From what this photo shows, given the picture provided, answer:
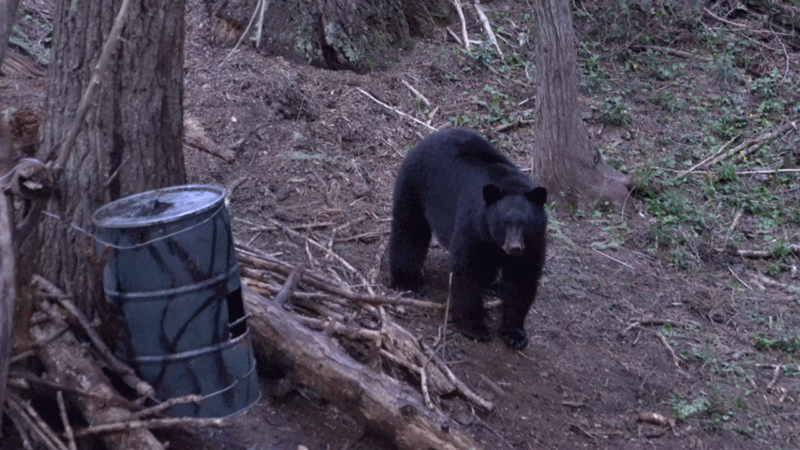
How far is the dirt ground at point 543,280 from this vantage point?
518cm

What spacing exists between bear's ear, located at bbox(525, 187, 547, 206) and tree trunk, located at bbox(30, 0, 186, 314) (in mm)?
2648

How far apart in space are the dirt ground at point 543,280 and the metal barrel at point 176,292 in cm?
44

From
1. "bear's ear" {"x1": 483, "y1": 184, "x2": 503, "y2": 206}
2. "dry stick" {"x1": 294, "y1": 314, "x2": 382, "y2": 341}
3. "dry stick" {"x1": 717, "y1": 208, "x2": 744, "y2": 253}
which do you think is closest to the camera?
"dry stick" {"x1": 294, "y1": 314, "x2": 382, "y2": 341}

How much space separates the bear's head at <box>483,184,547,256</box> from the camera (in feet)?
17.5

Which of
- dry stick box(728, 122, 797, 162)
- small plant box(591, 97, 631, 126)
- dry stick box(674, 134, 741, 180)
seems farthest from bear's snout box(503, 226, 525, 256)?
dry stick box(728, 122, 797, 162)

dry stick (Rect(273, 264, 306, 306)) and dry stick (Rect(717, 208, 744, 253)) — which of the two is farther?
dry stick (Rect(717, 208, 744, 253))

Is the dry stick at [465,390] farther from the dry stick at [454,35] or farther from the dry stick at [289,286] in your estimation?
the dry stick at [454,35]

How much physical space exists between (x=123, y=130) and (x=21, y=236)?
85 cm

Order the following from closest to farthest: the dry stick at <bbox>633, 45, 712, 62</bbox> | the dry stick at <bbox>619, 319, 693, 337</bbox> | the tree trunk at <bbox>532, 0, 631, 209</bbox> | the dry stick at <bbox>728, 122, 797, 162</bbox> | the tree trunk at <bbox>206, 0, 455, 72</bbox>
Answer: the dry stick at <bbox>619, 319, 693, 337</bbox> → the tree trunk at <bbox>532, 0, 631, 209</bbox> → the tree trunk at <bbox>206, 0, 455, 72</bbox> → the dry stick at <bbox>728, 122, 797, 162</bbox> → the dry stick at <bbox>633, 45, 712, 62</bbox>

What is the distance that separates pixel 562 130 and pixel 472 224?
131 inches

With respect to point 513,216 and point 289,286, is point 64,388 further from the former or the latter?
point 513,216

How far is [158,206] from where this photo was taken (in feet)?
12.6

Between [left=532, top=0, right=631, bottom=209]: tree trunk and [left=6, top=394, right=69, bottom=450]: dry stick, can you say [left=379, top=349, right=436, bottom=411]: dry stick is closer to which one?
[left=6, top=394, right=69, bottom=450]: dry stick

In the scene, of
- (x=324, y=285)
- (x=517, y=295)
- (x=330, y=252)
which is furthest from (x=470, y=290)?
(x=330, y=252)
